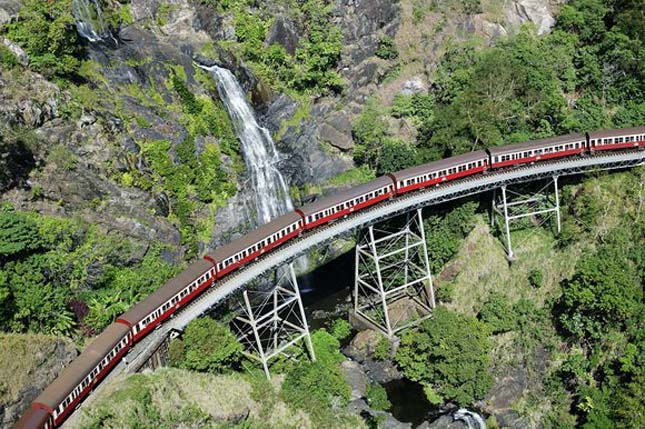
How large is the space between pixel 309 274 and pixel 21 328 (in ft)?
84.9

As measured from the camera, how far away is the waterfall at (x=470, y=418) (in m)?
41.6

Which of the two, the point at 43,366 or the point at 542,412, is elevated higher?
the point at 43,366

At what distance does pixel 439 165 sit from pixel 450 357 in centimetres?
1507

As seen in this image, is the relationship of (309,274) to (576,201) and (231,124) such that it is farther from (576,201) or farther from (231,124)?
(576,201)

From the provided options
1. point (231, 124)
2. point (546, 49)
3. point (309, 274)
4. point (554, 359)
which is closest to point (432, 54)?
point (546, 49)

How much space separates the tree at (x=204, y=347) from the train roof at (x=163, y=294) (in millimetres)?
2387

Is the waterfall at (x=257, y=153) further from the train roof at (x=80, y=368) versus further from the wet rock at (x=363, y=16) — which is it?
the train roof at (x=80, y=368)

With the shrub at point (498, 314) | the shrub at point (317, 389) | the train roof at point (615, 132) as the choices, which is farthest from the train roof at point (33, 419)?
the train roof at point (615, 132)

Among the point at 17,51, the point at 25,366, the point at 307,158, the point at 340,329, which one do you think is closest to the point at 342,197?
the point at 340,329

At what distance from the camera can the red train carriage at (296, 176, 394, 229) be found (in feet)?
147

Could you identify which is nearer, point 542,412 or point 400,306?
point 542,412

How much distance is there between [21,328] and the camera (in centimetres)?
Result: 3734

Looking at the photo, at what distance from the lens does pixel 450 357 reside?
42.2m

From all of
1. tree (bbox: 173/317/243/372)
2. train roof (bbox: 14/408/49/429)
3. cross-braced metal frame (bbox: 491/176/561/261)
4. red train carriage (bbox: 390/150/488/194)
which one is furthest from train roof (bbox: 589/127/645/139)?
train roof (bbox: 14/408/49/429)
